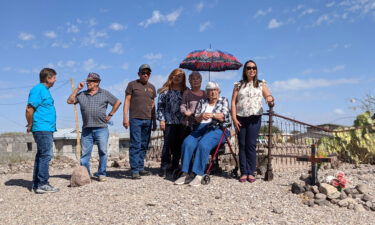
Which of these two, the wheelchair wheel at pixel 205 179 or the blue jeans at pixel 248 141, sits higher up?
the blue jeans at pixel 248 141

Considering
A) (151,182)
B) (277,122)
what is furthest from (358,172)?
(151,182)

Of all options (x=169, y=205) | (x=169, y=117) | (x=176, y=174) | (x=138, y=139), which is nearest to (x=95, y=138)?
(x=138, y=139)

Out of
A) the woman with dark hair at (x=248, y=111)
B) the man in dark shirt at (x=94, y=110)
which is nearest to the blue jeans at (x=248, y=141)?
the woman with dark hair at (x=248, y=111)

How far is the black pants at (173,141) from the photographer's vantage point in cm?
655

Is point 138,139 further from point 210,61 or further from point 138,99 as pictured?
point 210,61

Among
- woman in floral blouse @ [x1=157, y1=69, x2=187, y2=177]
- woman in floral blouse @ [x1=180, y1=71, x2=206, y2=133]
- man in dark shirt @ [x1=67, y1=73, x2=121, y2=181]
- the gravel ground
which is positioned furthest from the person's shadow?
woman in floral blouse @ [x1=180, y1=71, x2=206, y2=133]

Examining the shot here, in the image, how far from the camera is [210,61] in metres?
7.32

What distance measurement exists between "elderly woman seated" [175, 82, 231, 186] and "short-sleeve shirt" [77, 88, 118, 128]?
1.51 metres

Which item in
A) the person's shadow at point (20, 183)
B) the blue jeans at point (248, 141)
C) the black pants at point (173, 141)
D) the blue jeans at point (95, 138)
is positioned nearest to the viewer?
the blue jeans at point (248, 141)

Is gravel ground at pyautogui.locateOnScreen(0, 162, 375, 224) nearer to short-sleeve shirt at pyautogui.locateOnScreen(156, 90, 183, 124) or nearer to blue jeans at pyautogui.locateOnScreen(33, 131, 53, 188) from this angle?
blue jeans at pyautogui.locateOnScreen(33, 131, 53, 188)

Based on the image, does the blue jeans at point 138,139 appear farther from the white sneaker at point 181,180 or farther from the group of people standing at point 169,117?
the white sneaker at point 181,180

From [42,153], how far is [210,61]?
11.7ft

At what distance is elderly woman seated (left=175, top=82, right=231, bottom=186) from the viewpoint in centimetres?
581

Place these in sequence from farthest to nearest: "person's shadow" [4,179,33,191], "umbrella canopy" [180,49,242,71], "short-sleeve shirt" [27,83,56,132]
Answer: "umbrella canopy" [180,49,242,71] < "person's shadow" [4,179,33,191] < "short-sleeve shirt" [27,83,56,132]
